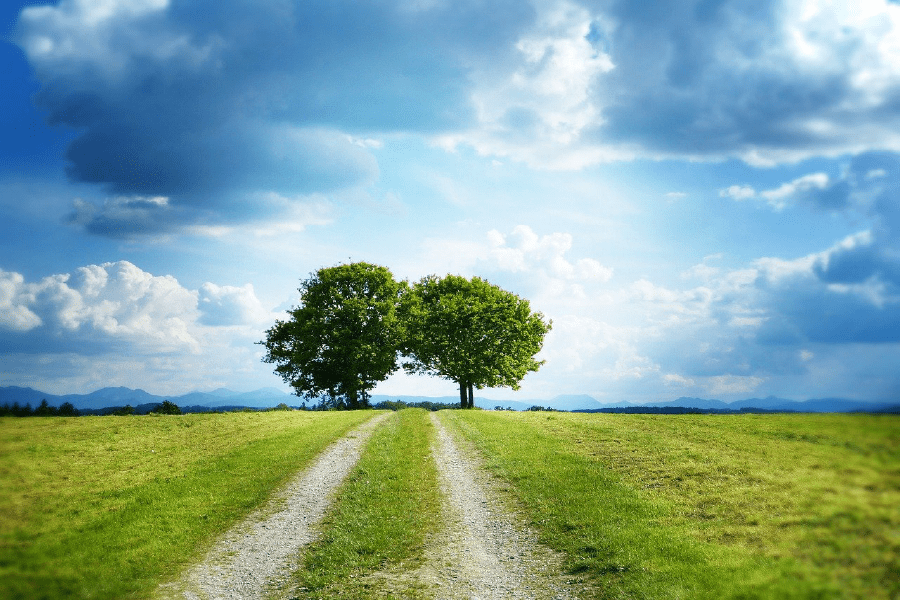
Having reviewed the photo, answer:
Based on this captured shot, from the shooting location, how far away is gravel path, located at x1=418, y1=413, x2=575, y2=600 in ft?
41.5

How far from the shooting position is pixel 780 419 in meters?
35.1

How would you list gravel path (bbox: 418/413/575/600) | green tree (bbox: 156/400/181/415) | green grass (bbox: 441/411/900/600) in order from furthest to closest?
green tree (bbox: 156/400/181/415)
gravel path (bbox: 418/413/575/600)
green grass (bbox: 441/411/900/600)

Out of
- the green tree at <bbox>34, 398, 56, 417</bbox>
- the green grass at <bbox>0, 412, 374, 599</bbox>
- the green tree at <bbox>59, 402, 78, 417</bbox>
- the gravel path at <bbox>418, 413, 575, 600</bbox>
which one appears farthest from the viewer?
the green tree at <bbox>59, 402, 78, 417</bbox>

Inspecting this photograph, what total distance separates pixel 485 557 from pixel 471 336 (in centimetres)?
4912

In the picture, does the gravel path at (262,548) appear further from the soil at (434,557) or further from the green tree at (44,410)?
the green tree at (44,410)

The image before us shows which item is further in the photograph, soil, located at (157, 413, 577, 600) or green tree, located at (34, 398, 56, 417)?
green tree, located at (34, 398, 56, 417)

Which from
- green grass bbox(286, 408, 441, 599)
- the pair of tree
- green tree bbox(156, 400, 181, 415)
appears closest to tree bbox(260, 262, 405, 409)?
the pair of tree

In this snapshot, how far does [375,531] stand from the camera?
16.5m

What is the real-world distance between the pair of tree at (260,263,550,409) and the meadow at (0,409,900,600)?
30.6 meters

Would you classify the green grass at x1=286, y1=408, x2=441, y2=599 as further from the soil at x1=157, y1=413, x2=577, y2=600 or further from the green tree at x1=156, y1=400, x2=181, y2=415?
the green tree at x1=156, y1=400, x2=181, y2=415

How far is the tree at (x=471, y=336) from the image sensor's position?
63438mm

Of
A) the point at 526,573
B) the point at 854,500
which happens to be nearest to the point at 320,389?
the point at 526,573

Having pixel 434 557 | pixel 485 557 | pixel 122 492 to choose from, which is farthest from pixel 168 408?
pixel 485 557

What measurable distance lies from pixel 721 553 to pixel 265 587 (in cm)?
1207
